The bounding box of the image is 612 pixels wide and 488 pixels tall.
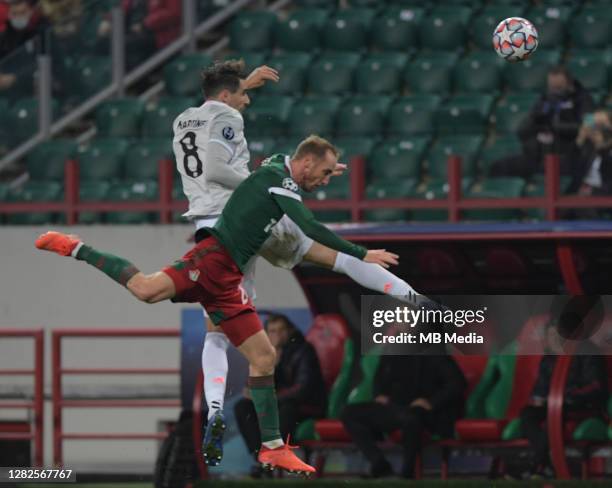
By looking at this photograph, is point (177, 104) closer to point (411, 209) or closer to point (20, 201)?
point (20, 201)

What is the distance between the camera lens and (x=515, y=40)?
1084 centimetres

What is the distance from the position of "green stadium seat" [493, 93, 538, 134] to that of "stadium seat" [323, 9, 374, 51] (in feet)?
6.71

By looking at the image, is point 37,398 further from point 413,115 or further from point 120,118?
point 413,115

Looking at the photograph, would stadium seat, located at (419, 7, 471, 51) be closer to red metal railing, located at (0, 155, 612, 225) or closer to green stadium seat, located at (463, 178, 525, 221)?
green stadium seat, located at (463, 178, 525, 221)

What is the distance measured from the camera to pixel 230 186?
31.8 ft

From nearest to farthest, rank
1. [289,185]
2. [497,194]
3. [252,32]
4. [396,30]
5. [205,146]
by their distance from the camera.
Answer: [289,185] → [205,146] → [497,194] → [396,30] → [252,32]

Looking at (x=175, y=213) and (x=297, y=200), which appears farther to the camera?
(x=175, y=213)

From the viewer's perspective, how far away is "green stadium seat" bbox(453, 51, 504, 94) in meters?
16.2

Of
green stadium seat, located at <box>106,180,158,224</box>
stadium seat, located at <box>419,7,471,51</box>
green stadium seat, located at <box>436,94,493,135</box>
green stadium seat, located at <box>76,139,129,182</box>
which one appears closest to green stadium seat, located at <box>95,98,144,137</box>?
green stadium seat, located at <box>76,139,129,182</box>

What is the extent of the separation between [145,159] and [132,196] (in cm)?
50

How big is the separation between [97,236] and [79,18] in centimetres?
302

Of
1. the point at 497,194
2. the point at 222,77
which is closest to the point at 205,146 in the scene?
the point at 222,77

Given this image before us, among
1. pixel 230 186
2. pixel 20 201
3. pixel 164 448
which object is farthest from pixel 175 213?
pixel 230 186

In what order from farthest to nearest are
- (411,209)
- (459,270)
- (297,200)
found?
(411,209)
(459,270)
(297,200)
